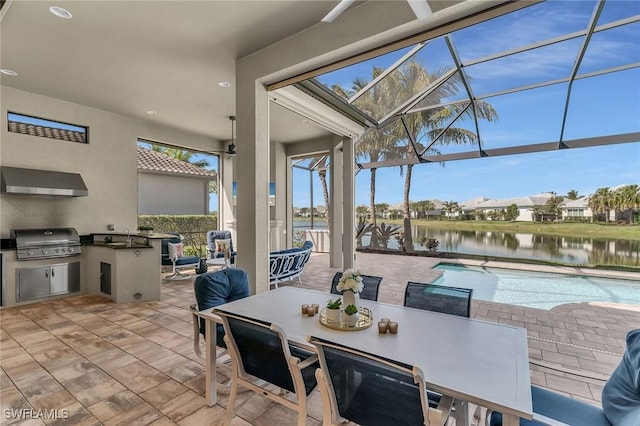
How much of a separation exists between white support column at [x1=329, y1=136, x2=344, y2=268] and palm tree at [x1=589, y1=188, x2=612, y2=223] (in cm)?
592

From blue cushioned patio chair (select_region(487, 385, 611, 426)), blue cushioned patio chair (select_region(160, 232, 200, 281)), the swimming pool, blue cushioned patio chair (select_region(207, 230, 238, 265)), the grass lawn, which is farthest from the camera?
blue cushioned patio chair (select_region(207, 230, 238, 265))

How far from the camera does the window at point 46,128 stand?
4711mm

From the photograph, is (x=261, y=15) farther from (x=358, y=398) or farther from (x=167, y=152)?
(x=167, y=152)

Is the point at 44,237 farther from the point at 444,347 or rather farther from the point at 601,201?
the point at 601,201

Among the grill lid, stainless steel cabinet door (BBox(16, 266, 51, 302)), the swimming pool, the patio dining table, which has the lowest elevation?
the swimming pool

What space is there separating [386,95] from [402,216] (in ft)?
18.9

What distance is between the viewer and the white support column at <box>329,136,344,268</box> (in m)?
7.29

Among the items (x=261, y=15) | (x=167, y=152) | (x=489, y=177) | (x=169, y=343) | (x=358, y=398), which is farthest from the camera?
(x=167, y=152)

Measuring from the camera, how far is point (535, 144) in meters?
6.31

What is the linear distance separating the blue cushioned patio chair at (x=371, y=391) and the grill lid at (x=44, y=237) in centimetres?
545

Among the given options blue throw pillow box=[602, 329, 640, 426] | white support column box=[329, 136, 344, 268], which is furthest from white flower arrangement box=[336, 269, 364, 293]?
white support column box=[329, 136, 344, 268]

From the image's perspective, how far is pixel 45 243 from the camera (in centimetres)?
469

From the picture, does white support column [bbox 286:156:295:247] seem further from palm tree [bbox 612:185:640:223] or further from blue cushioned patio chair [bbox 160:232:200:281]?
palm tree [bbox 612:185:640:223]

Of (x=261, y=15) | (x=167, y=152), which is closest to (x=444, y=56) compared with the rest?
(x=261, y=15)
